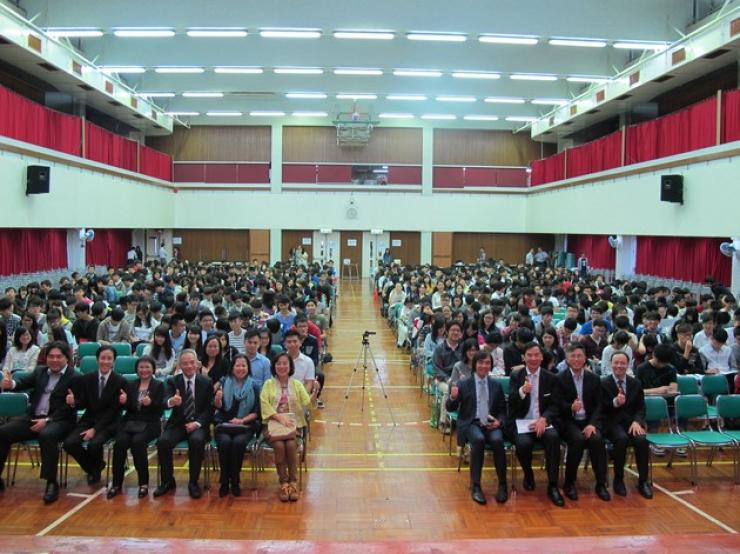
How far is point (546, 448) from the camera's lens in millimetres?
6434

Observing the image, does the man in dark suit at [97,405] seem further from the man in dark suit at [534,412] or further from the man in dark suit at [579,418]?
the man in dark suit at [579,418]

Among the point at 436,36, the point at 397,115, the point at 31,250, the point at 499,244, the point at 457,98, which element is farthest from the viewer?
the point at 499,244

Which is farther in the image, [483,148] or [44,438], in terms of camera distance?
[483,148]

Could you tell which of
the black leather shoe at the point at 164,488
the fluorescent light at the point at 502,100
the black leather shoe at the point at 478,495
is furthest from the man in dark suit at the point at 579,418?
the fluorescent light at the point at 502,100

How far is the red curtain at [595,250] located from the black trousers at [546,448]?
19.2 meters

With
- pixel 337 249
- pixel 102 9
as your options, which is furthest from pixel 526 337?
pixel 337 249

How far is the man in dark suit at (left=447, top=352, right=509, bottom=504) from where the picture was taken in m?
6.43

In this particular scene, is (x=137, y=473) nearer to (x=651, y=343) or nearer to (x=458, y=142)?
(x=651, y=343)

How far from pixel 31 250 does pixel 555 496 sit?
17041 millimetres

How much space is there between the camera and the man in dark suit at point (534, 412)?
6.41 meters

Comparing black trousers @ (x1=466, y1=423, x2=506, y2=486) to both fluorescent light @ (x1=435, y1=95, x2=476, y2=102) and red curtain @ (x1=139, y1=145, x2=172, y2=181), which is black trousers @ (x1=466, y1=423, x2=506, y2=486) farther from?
red curtain @ (x1=139, y1=145, x2=172, y2=181)

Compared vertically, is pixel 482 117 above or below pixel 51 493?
above

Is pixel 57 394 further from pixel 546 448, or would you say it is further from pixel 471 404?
pixel 546 448

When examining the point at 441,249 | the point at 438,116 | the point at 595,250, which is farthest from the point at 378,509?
the point at 441,249
